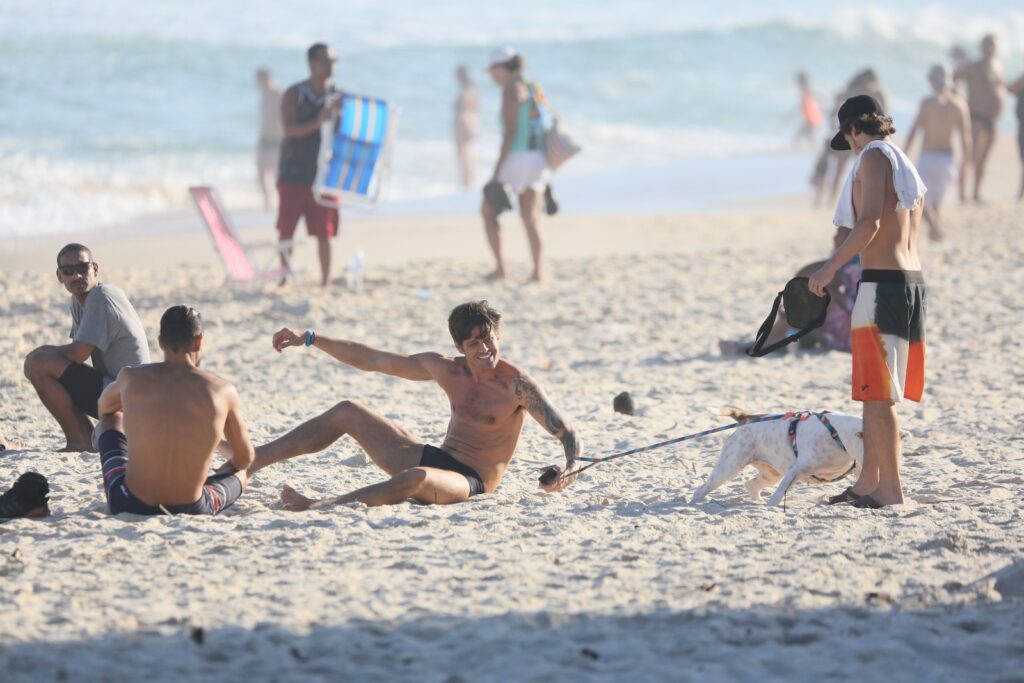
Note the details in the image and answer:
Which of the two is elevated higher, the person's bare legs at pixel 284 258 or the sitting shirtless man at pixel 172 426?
the person's bare legs at pixel 284 258

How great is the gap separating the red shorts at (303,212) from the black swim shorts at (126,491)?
4.71m

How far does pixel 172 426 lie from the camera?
13.8 feet

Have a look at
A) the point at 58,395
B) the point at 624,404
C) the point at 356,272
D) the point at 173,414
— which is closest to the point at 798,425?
the point at 624,404

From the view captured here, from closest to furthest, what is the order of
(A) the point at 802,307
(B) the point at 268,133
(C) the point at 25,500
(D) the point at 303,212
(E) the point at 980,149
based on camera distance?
(C) the point at 25,500
(A) the point at 802,307
(D) the point at 303,212
(E) the point at 980,149
(B) the point at 268,133

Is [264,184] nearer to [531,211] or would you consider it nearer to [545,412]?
[531,211]

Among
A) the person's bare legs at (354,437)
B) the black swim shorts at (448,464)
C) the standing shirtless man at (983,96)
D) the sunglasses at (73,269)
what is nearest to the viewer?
the black swim shorts at (448,464)

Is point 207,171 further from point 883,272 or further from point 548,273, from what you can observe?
point 883,272

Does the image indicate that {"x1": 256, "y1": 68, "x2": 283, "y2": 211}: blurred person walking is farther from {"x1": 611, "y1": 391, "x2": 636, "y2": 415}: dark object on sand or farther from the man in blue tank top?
{"x1": 611, "y1": 391, "x2": 636, "y2": 415}: dark object on sand

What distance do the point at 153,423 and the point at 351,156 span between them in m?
5.23

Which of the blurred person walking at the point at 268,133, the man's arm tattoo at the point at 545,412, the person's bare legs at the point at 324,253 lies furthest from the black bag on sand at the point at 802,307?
the blurred person walking at the point at 268,133

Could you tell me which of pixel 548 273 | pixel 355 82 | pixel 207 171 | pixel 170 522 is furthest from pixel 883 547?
pixel 355 82

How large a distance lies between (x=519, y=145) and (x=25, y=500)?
5.53 m

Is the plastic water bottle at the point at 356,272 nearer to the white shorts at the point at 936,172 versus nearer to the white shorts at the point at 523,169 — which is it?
the white shorts at the point at 523,169

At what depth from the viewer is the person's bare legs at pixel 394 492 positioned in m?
4.58
